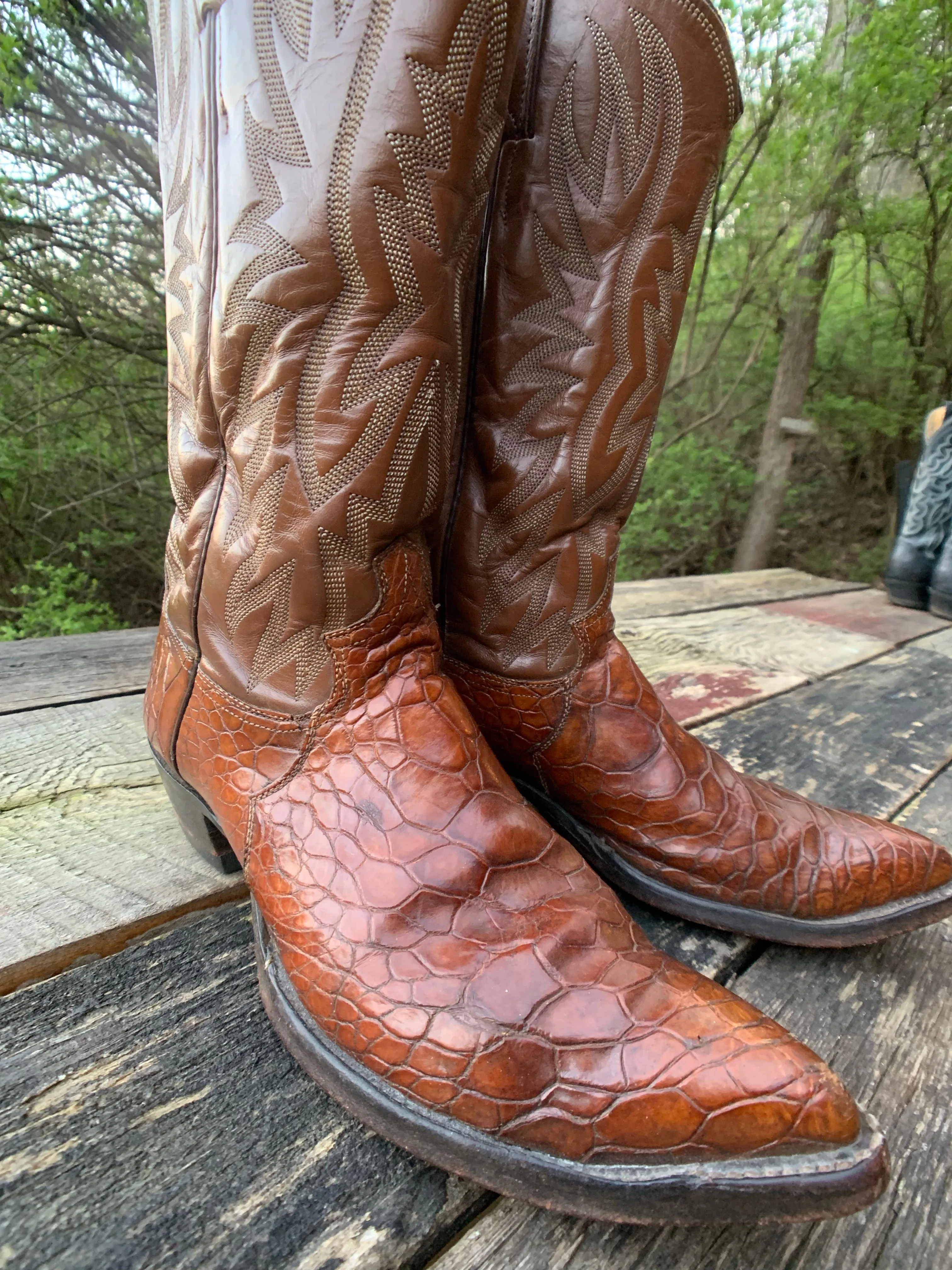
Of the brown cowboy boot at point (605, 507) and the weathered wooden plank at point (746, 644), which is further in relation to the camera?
the weathered wooden plank at point (746, 644)

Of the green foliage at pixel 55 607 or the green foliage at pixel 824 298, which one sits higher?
the green foliage at pixel 824 298

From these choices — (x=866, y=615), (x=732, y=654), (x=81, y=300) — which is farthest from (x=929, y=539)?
(x=81, y=300)

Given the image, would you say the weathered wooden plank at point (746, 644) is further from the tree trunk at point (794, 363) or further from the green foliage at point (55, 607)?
the tree trunk at point (794, 363)

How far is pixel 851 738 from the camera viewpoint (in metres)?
1.45

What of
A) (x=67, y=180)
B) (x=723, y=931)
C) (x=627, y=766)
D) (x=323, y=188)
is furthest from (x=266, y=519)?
(x=67, y=180)

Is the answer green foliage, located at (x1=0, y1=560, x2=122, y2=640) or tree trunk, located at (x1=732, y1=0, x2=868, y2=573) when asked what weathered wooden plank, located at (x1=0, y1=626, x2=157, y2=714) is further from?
tree trunk, located at (x1=732, y1=0, x2=868, y2=573)

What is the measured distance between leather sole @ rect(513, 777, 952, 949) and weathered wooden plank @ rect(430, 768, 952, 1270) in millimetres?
30

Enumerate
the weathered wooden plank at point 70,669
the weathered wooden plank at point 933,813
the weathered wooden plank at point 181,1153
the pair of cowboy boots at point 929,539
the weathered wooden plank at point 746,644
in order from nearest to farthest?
the weathered wooden plank at point 181,1153 → the weathered wooden plank at point 933,813 → the weathered wooden plank at point 70,669 → the weathered wooden plank at point 746,644 → the pair of cowboy boots at point 929,539

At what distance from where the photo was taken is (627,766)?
36.9 inches

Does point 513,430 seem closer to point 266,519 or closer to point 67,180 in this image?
point 266,519

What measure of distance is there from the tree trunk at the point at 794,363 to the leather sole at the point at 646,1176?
13.2 ft

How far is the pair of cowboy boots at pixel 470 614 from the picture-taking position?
0.56m

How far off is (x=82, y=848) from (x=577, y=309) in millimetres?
857

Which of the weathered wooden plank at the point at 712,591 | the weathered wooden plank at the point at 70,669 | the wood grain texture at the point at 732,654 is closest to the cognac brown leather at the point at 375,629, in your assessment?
the weathered wooden plank at the point at 70,669
